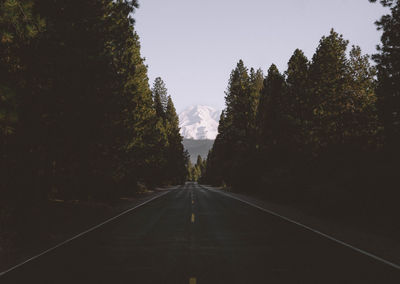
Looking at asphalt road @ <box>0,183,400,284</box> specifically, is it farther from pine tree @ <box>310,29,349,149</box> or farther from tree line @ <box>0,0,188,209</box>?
pine tree @ <box>310,29,349,149</box>

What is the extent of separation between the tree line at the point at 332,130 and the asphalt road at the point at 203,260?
5.39 m

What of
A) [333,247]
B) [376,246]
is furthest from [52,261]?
[376,246]

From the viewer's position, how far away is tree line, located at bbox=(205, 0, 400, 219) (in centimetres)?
1469

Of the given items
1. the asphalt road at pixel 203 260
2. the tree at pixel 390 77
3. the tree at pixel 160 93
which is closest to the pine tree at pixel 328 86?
the tree at pixel 390 77

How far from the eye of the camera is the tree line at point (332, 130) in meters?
14.7

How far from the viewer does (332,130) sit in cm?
2275

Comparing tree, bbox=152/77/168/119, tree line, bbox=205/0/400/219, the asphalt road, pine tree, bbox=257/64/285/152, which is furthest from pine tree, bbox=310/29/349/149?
tree, bbox=152/77/168/119

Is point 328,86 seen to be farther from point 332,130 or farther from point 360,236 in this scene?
point 360,236

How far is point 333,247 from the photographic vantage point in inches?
380

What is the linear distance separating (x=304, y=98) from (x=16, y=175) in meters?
19.1

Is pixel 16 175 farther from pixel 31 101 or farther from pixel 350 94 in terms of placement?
pixel 350 94

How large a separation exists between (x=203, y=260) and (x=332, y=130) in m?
17.2

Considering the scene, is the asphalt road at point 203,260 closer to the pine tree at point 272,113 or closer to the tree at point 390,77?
the tree at point 390,77

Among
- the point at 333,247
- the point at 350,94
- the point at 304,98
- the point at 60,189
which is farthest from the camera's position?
the point at 304,98
